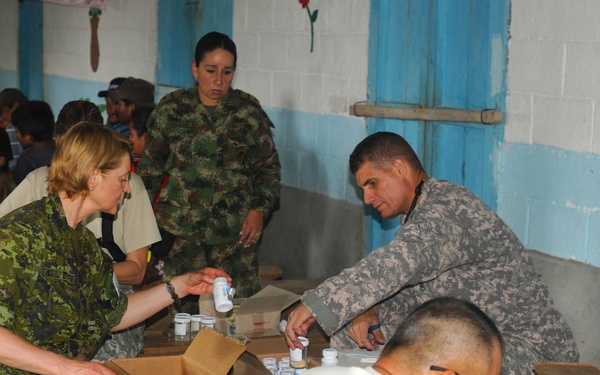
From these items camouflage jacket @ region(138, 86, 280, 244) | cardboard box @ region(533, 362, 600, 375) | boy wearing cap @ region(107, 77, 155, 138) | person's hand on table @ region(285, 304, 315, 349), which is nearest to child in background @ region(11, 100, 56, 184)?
boy wearing cap @ region(107, 77, 155, 138)

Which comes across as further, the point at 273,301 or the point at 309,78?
the point at 309,78

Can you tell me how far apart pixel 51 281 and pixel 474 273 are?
5.38 ft

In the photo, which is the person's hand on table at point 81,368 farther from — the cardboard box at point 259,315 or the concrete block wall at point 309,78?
the concrete block wall at point 309,78

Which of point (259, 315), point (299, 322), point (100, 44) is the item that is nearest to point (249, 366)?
point (299, 322)

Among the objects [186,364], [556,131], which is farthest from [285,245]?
[186,364]

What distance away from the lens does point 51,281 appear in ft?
11.2

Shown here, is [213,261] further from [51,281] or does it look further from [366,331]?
[51,281]

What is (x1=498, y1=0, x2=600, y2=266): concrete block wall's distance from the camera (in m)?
4.47

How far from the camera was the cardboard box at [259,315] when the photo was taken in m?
4.51

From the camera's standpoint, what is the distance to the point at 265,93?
7488mm

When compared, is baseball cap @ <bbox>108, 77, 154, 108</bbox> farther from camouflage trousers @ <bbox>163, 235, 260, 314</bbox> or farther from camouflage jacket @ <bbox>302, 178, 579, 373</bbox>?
camouflage jacket @ <bbox>302, 178, 579, 373</bbox>

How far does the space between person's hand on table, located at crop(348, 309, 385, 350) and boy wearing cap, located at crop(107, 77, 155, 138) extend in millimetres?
3750

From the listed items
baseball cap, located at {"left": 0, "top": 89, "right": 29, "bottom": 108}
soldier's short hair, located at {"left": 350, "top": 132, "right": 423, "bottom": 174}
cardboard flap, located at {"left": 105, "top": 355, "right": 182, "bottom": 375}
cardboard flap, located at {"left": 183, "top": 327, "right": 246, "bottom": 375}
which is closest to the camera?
cardboard flap, located at {"left": 105, "top": 355, "right": 182, "bottom": 375}

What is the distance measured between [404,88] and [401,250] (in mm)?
2554
